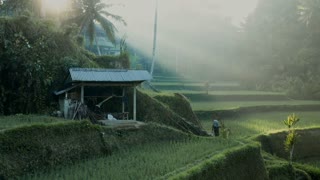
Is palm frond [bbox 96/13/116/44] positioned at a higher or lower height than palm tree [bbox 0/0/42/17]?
lower

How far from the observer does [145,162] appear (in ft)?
35.3

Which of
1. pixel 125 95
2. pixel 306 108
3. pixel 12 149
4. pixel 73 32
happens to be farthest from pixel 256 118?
pixel 12 149

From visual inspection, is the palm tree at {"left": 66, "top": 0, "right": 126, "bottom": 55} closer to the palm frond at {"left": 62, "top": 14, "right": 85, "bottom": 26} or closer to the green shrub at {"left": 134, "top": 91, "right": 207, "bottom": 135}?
the palm frond at {"left": 62, "top": 14, "right": 85, "bottom": 26}

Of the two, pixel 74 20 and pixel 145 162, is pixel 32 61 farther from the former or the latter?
pixel 74 20

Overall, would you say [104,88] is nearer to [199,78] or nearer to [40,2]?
[40,2]

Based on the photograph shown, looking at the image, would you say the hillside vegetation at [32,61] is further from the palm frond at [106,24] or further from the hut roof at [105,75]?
the palm frond at [106,24]

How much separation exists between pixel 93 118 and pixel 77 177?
539cm

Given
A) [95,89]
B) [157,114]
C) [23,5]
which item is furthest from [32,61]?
[23,5]

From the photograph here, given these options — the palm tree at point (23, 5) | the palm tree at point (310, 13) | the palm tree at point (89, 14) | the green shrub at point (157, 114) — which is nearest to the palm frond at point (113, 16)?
the palm tree at point (89, 14)

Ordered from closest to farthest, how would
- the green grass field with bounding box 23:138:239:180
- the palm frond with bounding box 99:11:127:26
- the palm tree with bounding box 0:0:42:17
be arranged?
the green grass field with bounding box 23:138:239:180, the palm tree with bounding box 0:0:42:17, the palm frond with bounding box 99:11:127:26

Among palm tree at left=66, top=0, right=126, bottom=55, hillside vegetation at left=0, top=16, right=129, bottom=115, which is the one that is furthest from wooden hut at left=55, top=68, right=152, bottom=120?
palm tree at left=66, top=0, right=126, bottom=55

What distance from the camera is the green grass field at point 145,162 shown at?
938 cm

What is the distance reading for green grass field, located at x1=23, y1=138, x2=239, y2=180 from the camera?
938 cm

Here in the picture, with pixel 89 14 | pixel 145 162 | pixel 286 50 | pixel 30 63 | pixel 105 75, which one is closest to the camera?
pixel 145 162
